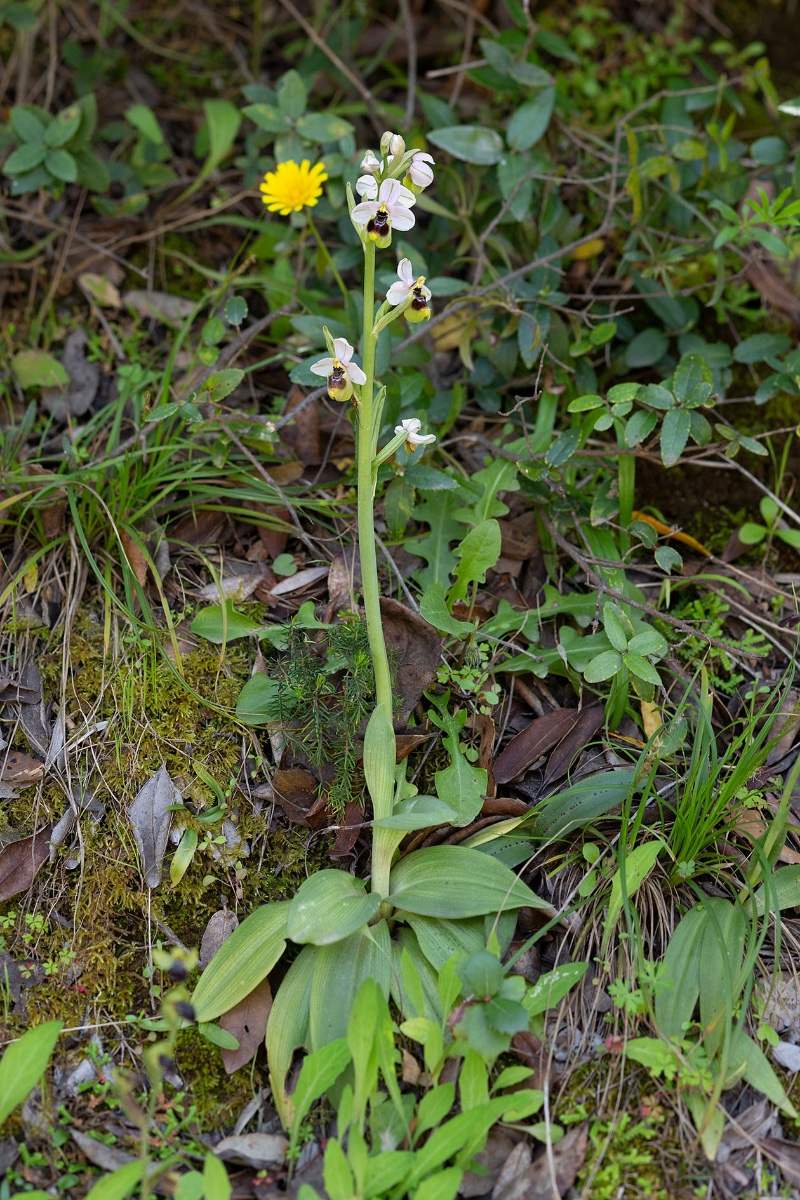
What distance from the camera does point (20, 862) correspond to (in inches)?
98.7

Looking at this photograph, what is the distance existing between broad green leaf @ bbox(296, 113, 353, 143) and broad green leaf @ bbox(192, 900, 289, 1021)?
265 centimetres

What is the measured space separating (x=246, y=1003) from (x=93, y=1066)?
39 cm

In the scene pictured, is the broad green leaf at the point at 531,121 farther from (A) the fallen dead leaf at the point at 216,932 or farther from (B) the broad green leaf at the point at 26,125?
(A) the fallen dead leaf at the point at 216,932

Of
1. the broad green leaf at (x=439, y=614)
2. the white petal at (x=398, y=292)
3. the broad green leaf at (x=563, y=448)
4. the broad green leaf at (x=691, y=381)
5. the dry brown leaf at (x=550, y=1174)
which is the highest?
the white petal at (x=398, y=292)

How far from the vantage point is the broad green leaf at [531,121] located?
3.31 m

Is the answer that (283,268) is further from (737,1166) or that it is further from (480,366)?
(737,1166)

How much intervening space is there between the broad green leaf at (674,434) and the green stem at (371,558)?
95 centimetres

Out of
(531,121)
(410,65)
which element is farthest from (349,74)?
(531,121)

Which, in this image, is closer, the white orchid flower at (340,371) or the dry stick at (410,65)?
the white orchid flower at (340,371)

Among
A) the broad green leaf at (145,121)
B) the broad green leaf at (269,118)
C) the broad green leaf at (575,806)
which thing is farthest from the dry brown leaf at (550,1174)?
the broad green leaf at (145,121)

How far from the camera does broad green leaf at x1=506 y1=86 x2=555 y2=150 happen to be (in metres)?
3.31

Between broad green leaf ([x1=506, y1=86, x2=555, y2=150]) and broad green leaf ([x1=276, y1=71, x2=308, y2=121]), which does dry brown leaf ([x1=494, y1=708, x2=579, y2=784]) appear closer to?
broad green leaf ([x1=506, y1=86, x2=555, y2=150])

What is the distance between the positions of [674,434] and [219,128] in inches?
96.0

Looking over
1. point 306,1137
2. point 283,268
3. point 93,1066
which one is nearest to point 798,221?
point 283,268
